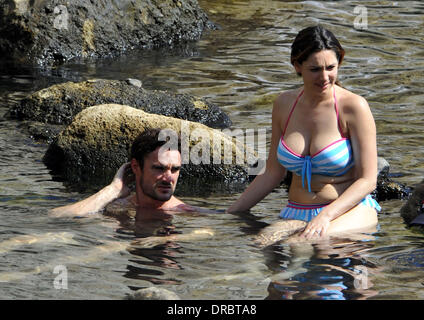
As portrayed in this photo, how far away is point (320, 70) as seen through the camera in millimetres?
5949

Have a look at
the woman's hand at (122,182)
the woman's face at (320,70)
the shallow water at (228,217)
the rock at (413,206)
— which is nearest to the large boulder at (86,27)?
the shallow water at (228,217)

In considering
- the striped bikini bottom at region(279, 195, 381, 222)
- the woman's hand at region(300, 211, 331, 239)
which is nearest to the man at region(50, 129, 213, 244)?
the striped bikini bottom at region(279, 195, 381, 222)

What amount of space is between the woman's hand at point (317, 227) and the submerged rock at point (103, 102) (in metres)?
4.31

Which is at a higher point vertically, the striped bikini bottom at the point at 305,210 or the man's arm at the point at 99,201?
the striped bikini bottom at the point at 305,210

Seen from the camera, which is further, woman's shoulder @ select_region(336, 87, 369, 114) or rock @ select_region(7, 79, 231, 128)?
rock @ select_region(7, 79, 231, 128)

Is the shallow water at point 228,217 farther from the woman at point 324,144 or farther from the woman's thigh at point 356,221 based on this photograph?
the woman at point 324,144

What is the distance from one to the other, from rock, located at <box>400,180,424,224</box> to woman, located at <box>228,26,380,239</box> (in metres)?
0.75

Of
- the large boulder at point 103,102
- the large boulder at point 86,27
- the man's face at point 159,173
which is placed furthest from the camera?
the large boulder at point 86,27

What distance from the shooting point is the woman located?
594 centimetres

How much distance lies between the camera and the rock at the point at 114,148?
8.48 m

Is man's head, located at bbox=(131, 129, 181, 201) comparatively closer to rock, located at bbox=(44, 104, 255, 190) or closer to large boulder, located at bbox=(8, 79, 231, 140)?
rock, located at bbox=(44, 104, 255, 190)

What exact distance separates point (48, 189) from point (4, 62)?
18.9 ft

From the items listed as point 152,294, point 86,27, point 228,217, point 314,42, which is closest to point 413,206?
point 228,217

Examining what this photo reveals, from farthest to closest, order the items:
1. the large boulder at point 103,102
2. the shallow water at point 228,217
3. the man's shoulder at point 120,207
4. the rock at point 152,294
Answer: the large boulder at point 103,102, the man's shoulder at point 120,207, the shallow water at point 228,217, the rock at point 152,294
